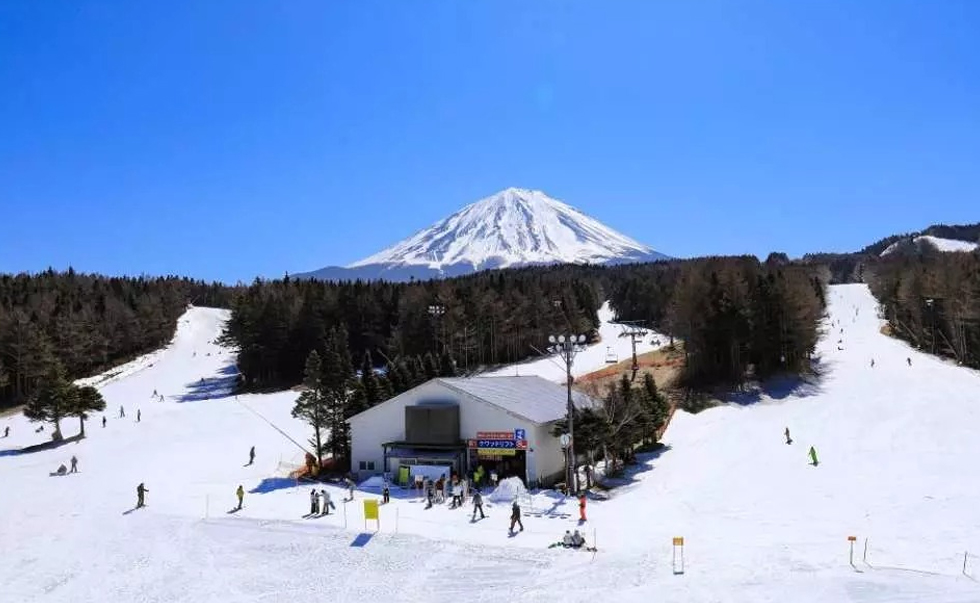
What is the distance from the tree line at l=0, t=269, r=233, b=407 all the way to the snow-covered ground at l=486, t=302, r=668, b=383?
45.1 metres

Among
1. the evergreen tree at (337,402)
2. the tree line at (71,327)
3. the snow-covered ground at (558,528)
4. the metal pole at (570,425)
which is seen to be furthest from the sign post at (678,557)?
the tree line at (71,327)

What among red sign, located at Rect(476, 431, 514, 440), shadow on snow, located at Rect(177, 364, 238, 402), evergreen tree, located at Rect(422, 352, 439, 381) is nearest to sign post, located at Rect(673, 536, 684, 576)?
red sign, located at Rect(476, 431, 514, 440)

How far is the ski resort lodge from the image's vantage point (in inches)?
1347

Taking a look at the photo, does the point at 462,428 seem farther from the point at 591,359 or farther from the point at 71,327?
the point at 71,327

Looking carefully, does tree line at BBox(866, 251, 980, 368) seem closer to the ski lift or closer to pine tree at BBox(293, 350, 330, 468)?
the ski lift

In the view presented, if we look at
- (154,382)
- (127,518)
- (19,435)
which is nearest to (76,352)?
(154,382)

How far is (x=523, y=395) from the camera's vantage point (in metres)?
40.0

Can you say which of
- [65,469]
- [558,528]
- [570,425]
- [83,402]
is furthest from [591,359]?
[558,528]

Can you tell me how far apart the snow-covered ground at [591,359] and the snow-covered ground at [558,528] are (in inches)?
1141

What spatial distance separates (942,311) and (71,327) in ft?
330

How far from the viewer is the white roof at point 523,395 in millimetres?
35688

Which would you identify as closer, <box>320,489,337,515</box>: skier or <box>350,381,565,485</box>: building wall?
<box>320,489,337,515</box>: skier

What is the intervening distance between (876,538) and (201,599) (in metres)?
19.4

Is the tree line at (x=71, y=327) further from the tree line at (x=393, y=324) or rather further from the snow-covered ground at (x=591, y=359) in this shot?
the snow-covered ground at (x=591, y=359)
